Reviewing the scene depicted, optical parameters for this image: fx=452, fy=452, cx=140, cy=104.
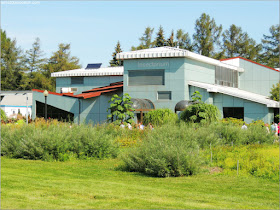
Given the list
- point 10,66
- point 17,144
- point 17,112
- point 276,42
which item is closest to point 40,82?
point 10,66

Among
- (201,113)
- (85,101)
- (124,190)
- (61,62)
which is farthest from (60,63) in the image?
(124,190)

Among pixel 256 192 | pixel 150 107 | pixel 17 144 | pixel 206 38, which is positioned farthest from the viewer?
pixel 206 38

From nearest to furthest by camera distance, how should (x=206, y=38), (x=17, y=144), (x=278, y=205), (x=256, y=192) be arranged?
(x=278, y=205) < (x=256, y=192) < (x=17, y=144) < (x=206, y=38)

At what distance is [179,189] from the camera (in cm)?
1178

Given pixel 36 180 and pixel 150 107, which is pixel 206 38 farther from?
pixel 36 180

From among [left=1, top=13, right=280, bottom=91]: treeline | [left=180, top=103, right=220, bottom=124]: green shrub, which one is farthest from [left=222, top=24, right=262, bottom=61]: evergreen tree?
[left=180, top=103, right=220, bottom=124]: green shrub

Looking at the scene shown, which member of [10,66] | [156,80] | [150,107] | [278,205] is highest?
[10,66]

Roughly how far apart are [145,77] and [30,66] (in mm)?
47554

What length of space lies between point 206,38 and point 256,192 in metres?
64.8

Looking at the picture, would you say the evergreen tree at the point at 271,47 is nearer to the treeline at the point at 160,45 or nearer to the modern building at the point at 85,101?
the treeline at the point at 160,45

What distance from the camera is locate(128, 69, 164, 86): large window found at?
40406 millimetres

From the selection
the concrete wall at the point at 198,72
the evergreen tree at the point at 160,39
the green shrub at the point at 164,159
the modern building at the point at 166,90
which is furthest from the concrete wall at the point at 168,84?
the evergreen tree at the point at 160,39

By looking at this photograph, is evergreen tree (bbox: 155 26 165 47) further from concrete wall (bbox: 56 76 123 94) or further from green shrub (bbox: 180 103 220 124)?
green shrub (bbox: 180 103 220 124)

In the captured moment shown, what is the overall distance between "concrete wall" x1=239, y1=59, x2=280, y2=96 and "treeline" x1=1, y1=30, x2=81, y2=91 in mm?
36827
